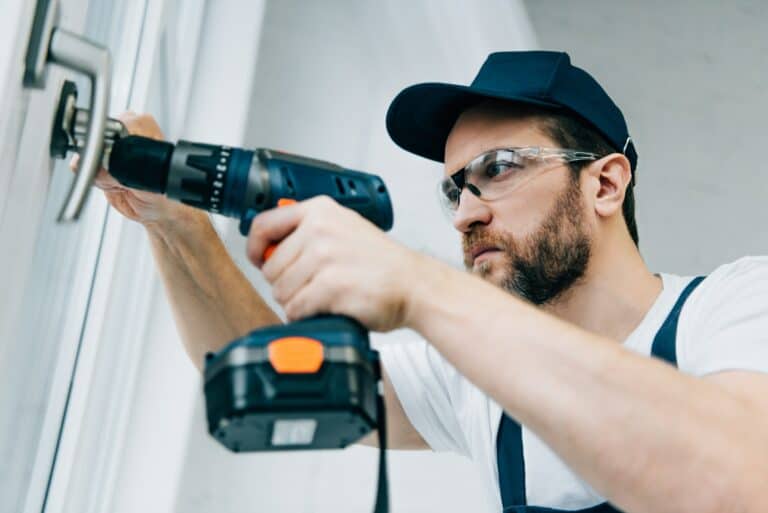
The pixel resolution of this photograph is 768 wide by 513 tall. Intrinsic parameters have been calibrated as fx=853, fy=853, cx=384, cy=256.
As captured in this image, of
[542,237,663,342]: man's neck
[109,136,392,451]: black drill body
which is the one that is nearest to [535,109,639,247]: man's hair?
[542,237,663,342]: man's neck

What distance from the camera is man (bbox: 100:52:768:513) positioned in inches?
27.9

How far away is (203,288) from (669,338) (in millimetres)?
631

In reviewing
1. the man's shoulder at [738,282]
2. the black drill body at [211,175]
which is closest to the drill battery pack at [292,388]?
the black drill body at [211,175]

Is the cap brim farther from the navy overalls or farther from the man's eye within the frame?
the navy overalls

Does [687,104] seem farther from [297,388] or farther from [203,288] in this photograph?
[297,388]

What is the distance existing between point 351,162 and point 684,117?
1158mm

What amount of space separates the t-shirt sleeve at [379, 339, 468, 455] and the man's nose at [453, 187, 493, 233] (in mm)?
227

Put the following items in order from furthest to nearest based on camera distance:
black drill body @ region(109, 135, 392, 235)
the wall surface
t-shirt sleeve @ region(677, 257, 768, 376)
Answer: the wall surface
t-shirt sleeve @ region(677, 257, 768, 376)
black drill body @ region(109, 135, 392, 235)

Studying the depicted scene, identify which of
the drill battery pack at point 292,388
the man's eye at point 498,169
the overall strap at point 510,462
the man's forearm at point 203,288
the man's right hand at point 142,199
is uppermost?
the man's eye at point 498,169

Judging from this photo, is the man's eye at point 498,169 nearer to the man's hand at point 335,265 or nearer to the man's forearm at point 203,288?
the man's forearm at point 203,288

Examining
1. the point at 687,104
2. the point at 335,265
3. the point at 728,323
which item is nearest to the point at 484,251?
the point at 728,323

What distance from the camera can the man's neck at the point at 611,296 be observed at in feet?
4.32

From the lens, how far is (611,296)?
1344 millimetres

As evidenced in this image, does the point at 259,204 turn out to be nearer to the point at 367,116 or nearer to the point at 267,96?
the point at 267,96
